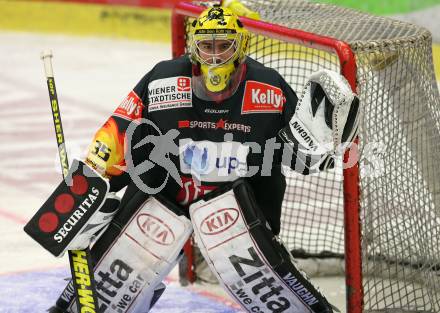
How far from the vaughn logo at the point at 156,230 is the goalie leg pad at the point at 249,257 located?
13 centimetres

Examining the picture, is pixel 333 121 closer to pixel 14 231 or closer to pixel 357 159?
pixel 357 159

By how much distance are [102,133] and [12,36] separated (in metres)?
8.95

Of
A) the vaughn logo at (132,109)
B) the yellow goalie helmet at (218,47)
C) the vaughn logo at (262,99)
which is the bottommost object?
the vaughn logo at (132,109)

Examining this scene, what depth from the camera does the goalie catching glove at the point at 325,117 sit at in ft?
13.6

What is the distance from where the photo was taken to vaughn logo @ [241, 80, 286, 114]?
4512 mm

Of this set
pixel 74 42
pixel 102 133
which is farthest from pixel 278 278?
pixel 74 42

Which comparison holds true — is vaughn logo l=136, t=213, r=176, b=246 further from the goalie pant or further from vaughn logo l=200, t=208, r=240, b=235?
vaughn logo l=200, t=208, r=240, b=235

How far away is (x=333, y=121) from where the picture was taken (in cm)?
417

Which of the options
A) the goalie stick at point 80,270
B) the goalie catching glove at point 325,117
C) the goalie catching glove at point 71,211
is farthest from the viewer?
the goalie stick at point 80,270

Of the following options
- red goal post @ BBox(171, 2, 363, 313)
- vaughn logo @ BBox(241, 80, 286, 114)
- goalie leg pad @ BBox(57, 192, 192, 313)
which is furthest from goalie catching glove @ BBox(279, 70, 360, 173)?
goalie leg pad @ BBox(57, 192, 192, 313)

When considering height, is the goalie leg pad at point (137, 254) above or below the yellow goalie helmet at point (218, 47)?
below

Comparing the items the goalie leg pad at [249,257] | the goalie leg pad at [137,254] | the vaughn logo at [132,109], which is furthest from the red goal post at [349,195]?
the vaughn logo at [132,109]

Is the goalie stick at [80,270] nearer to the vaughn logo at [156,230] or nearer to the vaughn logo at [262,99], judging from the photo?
the vaughn logo at [156,230]

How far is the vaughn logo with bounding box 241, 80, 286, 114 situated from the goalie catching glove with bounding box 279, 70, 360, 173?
0.67ft
